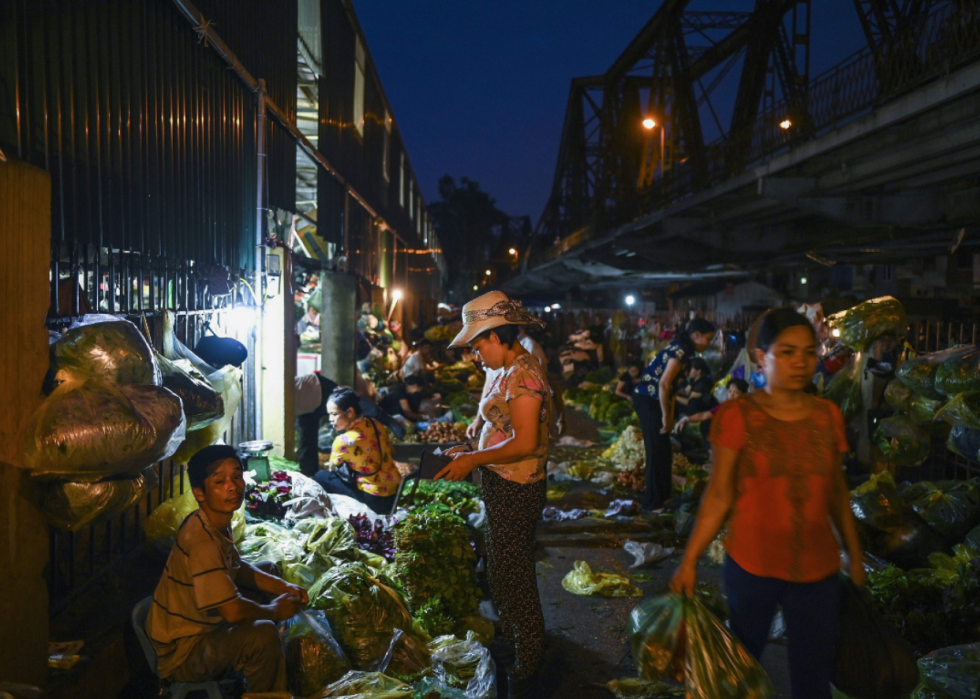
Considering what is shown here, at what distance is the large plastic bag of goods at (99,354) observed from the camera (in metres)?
2.60

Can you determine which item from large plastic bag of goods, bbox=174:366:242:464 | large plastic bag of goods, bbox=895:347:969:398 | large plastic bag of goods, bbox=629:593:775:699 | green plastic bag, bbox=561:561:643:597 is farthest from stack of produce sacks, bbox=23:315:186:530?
large plastic bag of goods, bbox=895:347:969:398

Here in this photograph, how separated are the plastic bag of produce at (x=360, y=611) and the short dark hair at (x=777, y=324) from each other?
2.38 meters

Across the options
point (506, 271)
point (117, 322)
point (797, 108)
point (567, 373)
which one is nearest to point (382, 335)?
point (567, 373)

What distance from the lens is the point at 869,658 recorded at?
257cm

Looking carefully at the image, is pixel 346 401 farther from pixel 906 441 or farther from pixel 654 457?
pixel 906 441

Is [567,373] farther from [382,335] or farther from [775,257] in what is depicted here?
[775,257]

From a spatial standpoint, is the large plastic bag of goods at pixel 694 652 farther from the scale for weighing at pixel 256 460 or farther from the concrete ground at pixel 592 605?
the scale for weighing at pixel 256 460

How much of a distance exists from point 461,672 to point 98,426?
2.18m

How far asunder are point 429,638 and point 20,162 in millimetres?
3091

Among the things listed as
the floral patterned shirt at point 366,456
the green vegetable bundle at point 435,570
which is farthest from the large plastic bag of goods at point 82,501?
the floral patterned shirt at point 366,456

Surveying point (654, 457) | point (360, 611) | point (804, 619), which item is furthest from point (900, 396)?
point (360, 611)

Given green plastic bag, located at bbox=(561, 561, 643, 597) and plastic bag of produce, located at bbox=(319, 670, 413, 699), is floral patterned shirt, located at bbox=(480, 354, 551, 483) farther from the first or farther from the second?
green plastic bag, located at bbox=(561, 561, 643, 597)

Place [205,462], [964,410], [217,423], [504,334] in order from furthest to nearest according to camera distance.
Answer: [964,410] → [217,423] → [504,334] → [205,462]

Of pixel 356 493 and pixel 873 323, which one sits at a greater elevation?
pixel 873 323
